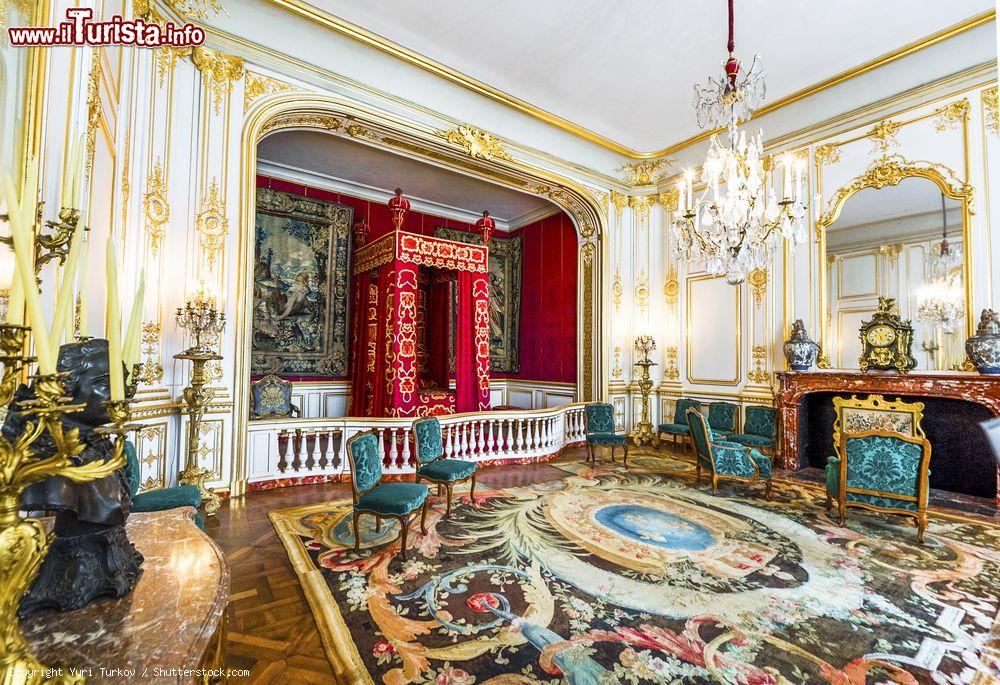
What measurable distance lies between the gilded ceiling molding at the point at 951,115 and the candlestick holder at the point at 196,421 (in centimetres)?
761

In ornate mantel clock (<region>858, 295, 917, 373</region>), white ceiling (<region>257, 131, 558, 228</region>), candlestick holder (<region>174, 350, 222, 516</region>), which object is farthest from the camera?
white ceiling (<region>257, 131, 558, 228</region>)

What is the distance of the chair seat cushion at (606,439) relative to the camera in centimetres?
554

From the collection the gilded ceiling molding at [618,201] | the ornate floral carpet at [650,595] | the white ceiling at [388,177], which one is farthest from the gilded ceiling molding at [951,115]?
the white ceiling at [388,177]

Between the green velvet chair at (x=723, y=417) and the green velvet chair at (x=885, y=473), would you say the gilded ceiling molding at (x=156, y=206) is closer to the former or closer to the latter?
the green velvet chair at (x=885, y=473)

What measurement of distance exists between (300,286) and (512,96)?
4.01 metres

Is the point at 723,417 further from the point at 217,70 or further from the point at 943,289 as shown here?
the point at 217,70

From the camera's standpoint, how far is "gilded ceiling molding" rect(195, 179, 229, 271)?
4.10 meters

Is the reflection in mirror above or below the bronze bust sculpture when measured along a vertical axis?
above

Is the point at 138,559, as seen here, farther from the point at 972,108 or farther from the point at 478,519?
the point at 972,108

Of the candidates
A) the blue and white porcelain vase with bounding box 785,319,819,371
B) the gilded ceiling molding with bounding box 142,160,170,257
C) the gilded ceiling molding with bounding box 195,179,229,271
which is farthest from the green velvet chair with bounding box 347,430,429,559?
the blue and white porcelain vase with bounding box 785,319,819,371

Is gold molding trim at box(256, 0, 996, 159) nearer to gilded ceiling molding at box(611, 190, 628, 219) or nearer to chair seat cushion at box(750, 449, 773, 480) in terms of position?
gilded ceiling molding at box(611, 190, 628, 219)

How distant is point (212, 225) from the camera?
413 cm

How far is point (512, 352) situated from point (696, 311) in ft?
11.6

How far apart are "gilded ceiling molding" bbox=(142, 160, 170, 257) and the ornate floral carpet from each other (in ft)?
8.40
